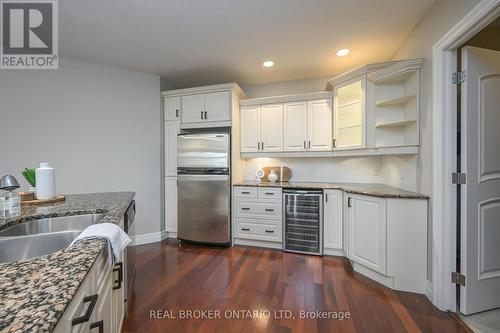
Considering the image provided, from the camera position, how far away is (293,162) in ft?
11.6

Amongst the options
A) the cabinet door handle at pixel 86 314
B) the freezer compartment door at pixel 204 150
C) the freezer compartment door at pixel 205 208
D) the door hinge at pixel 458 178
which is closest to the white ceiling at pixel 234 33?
the freezer compartment door at pixel 204 150

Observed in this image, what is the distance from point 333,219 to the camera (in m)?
2.73

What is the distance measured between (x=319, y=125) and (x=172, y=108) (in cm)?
229

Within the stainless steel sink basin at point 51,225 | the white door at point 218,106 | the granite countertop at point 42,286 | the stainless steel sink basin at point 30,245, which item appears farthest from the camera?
the white door at point 218,106

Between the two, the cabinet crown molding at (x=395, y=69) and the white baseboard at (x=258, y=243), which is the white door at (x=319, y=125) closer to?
the cabinet crown molding at (x=395, y=69)

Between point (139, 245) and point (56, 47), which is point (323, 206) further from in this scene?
point (56, 47)

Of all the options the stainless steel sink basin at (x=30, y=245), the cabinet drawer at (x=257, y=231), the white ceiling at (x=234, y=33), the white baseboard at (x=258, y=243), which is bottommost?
the white baseboard at (x=258, y=243)

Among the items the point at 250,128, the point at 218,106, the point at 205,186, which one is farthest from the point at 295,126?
the point at 205,186

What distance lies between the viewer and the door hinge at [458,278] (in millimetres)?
1687

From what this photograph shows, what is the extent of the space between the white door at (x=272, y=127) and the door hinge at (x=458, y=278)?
2.25m

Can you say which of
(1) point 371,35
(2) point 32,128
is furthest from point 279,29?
(2) point 32,128

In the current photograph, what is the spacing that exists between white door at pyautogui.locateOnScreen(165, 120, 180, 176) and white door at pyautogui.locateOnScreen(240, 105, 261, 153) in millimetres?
1047

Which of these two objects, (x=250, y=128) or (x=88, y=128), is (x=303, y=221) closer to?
(x=250, y=128)

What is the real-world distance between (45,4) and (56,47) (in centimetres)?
84
